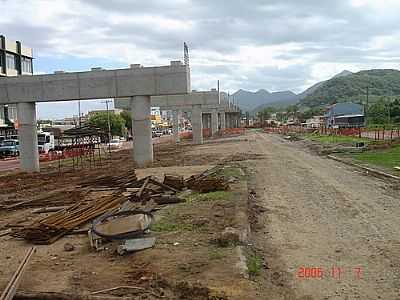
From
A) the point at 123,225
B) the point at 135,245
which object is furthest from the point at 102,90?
the point at 135,245

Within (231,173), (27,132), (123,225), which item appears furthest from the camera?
(27,132)

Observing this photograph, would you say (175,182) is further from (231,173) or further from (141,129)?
(141,129)

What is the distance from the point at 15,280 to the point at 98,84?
24.1m

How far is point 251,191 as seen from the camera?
695 inches

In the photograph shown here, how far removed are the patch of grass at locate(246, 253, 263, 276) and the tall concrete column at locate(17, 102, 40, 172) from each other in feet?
82.0

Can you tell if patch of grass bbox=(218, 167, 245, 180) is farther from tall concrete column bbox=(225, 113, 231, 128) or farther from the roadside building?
tall concrete column bbox=(225, 113, 231, 128)

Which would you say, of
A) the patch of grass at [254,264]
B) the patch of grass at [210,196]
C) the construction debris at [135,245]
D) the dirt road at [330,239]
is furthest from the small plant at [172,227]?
the patch of grass at [210,196]

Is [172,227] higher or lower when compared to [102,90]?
lower

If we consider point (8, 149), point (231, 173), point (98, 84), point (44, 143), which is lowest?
point (8, 149)

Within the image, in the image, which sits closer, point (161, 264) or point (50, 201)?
point (161, 264)

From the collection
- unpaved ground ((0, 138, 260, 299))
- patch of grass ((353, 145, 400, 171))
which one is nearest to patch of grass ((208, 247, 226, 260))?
unpaved ground ((0, 138, 260, 299))

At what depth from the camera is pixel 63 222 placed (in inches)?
483
